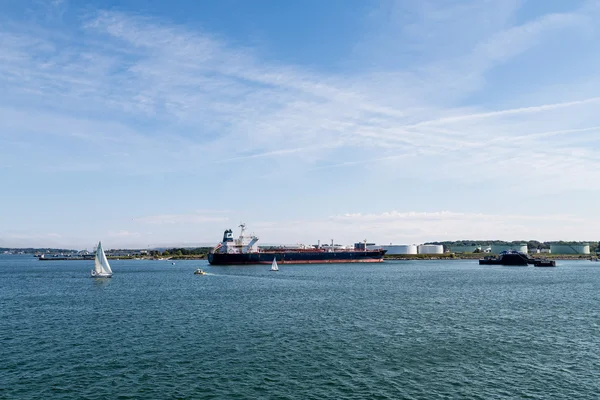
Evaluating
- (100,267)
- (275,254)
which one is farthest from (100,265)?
(275,254)

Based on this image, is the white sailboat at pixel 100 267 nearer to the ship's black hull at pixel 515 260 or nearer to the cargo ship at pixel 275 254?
the cargo ship at pixel 275 254

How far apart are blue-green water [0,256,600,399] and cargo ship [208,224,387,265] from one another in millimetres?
100245

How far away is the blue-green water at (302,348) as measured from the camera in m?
26.3

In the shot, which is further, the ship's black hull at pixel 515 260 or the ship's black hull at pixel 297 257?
the ship's black hull at pixel 515 260

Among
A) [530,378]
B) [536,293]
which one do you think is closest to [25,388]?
[530,378]

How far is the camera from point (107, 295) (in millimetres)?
72500

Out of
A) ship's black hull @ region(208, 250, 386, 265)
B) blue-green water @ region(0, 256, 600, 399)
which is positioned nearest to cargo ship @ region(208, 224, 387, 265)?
ship's black hull @ region(208, 250, 386, 265)

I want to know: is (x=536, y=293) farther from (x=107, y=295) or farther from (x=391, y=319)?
(x=107, y=295)

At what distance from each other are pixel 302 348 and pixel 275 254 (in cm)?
13396

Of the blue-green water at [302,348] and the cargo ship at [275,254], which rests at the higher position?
the cargo ship at [275,254]

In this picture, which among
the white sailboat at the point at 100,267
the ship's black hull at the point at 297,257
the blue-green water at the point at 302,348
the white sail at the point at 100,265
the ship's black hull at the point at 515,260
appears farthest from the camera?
the ship's black hull at the point at 515,260

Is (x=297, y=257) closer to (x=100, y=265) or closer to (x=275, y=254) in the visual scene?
(x=275, y=254)

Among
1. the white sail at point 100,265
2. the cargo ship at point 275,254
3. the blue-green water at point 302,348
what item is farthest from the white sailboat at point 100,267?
the cargo ship at point 275,254

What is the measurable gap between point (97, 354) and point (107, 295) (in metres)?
41.4
